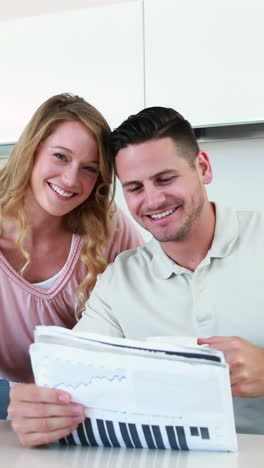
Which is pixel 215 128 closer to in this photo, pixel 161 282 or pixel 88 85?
pixel 88 85

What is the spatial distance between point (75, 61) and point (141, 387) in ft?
5.71

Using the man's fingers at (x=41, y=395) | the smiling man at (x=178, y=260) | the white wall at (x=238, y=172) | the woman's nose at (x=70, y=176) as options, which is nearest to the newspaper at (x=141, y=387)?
the man's fingers at (x=41, y=395)

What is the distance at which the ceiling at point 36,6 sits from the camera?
230 centimetres

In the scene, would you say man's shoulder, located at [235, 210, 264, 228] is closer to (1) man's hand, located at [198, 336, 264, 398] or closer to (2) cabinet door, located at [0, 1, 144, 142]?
(1) man's hand, located at [198, 336, 264, 398]

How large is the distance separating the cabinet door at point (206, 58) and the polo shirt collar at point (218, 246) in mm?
867

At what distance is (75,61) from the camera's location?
7.60 ft

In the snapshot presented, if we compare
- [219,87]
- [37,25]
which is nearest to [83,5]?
[37,25]

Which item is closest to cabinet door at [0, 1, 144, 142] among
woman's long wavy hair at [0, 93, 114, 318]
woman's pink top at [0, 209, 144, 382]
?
woman's long wavy hair at [0, 93, 114, 318]

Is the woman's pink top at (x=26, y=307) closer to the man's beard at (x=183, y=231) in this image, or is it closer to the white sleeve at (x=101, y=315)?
the white sleeve at (x=101, y=315)

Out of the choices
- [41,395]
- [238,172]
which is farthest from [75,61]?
[41,395]

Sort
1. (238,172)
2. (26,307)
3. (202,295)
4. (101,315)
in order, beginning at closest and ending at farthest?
(202,295)
(101,315)
(26,307)
(238,172)

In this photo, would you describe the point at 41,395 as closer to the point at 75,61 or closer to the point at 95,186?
the point at 95,186

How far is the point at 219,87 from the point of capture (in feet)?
7.02

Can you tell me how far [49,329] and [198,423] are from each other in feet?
0.81
